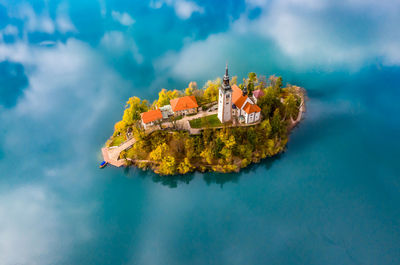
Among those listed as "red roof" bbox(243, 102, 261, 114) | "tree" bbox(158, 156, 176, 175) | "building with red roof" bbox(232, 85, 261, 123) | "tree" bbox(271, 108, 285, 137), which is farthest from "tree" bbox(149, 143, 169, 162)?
"tree" bbox(271, 108, 285, 137)

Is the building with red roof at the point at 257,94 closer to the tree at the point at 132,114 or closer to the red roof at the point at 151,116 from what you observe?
Answer: the red roof at the point at 151,116

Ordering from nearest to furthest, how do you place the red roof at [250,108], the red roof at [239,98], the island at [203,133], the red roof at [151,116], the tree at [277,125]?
the island at [203,133]
the tree at [277,125]
the red roof at [250,108]
the red roof at [151,116]
the red roof at [239,98]

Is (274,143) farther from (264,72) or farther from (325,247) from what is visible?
(264,72)

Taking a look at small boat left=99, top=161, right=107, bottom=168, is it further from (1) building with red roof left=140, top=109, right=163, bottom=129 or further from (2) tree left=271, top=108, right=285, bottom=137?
(2) tree left=271, top=108, right=285, bottom=137

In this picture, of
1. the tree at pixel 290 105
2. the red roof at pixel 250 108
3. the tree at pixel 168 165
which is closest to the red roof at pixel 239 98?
the red roof at pixel 250 108

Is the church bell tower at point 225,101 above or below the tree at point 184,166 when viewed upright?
above

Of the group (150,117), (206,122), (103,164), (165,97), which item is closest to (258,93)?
(206,122)

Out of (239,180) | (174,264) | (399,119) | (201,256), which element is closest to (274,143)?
(239,180)

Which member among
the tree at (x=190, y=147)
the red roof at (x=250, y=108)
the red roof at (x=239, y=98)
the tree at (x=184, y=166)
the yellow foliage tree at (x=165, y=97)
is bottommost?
the tree at (x=184, y=166)
